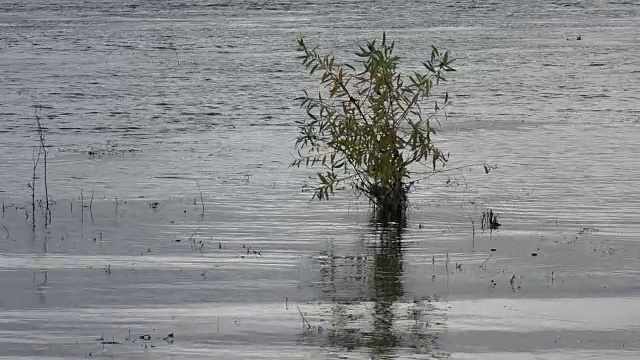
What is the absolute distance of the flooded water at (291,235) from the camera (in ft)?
29.7

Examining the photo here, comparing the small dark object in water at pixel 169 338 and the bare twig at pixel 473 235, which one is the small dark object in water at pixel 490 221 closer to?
the bare twig at pixel 473 235

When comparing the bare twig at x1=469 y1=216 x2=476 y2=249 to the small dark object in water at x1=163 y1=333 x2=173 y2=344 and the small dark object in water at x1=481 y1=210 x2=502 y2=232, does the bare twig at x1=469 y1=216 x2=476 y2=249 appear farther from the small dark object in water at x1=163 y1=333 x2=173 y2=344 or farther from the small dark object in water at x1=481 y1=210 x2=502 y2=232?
the small dark object in water at x1=163 y1=333 x2=173 y2=344

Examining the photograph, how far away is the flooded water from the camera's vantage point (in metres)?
9.04

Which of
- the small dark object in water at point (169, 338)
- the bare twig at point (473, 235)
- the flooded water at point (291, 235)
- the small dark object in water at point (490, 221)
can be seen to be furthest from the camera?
the small dark object in water at point (490, 221)

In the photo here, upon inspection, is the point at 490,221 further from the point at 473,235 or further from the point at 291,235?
the point at 291,235

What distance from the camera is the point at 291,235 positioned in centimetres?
1271

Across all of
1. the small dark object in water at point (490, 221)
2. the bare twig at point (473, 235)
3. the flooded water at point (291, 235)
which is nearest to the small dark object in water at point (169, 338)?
the flooded water at point (291, 235)

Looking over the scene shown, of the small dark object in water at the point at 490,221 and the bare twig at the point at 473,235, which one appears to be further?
the small dark object in water at the point at 490,221

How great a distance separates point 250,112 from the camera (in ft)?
79.7

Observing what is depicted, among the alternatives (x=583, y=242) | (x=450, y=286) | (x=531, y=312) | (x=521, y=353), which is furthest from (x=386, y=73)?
(x=521, y=353)

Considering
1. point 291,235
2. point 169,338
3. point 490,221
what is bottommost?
point 169,338

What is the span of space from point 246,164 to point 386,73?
4253mm

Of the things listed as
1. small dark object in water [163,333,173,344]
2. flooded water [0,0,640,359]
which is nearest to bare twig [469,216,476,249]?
flooded water [0,0,640,359]

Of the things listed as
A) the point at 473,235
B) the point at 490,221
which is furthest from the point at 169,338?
the point at 490,221
